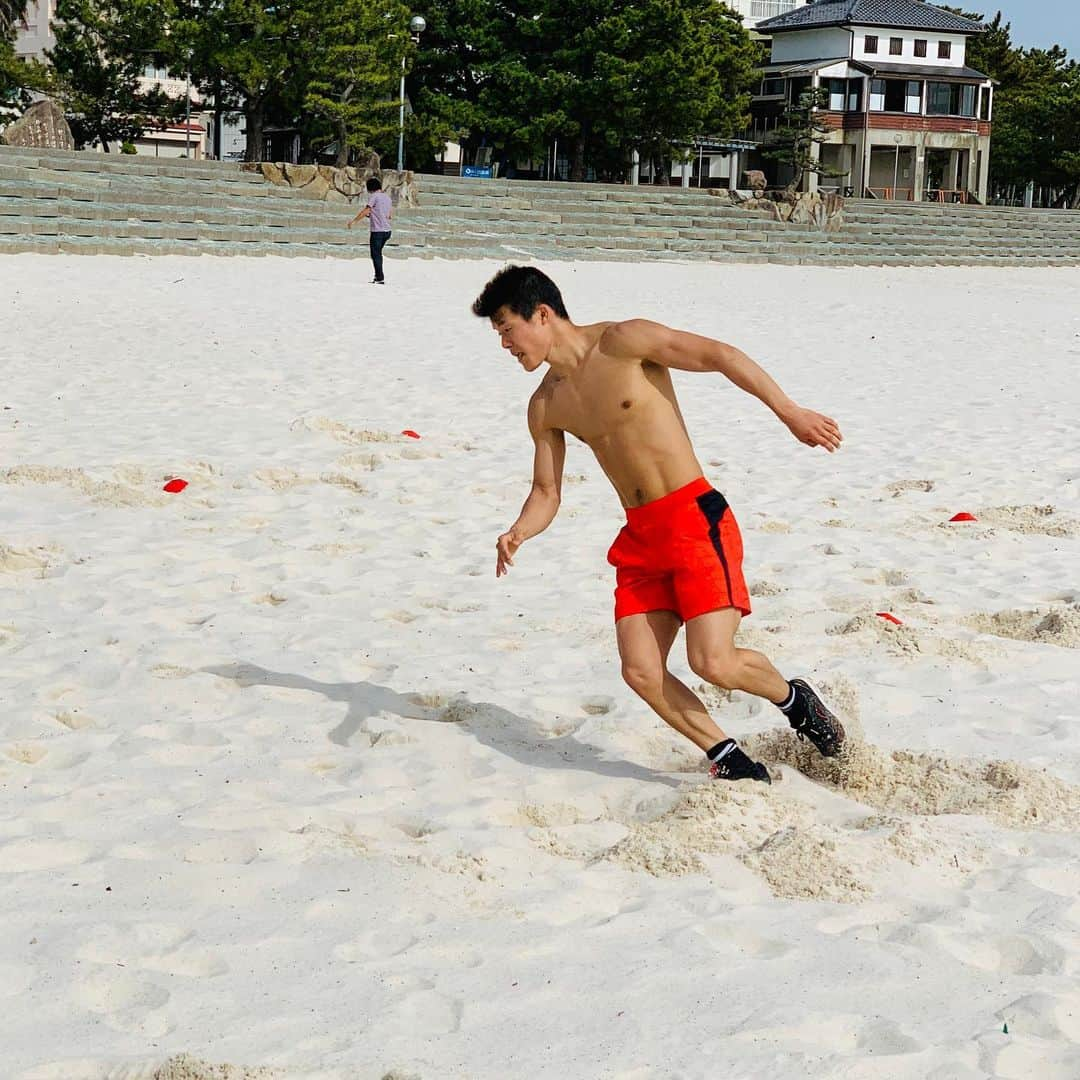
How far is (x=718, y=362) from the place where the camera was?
387 cm

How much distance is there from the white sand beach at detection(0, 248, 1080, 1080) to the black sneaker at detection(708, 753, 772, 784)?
6cm

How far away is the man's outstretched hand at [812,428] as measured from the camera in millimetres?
3797

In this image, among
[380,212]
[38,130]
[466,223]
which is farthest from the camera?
[466,223]

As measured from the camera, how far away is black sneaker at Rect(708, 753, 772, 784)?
412cm

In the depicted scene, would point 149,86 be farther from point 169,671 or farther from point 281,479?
point 169,671

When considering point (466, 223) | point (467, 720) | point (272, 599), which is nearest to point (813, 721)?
point (467, 720)

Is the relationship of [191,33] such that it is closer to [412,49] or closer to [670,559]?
[412,49]

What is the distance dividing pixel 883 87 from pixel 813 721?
211ft

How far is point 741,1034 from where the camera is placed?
2.89m

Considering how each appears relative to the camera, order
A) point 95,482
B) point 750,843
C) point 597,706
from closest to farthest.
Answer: point 750,843 → point 597,706 → point 95,482

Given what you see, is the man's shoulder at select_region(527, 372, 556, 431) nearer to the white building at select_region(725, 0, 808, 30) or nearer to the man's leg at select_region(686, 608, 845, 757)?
the man's leg at select_region(686, 608, 845, 757)

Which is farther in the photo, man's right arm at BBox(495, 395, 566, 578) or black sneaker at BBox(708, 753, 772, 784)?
man's right arm at BBox(495, 395, 566, 578)

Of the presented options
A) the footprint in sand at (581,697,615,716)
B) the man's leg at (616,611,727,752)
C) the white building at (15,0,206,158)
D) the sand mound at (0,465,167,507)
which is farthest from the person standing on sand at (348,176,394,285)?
the white building at (15,0,206,158)

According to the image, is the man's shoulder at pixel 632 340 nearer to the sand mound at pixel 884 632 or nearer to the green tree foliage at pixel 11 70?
the sand mound at pixel 884 632
